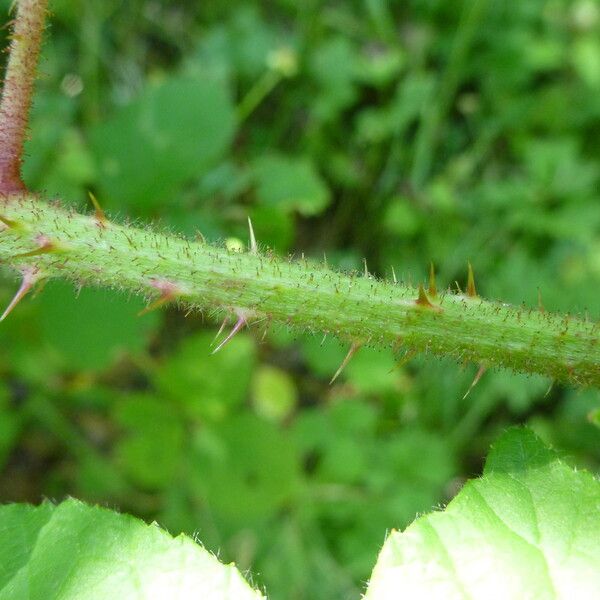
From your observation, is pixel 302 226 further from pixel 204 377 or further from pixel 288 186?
pixel 204 377

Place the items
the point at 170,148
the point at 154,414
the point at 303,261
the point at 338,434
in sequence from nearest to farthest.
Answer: the point at 303,261 → the point at 170,148 → the point at 154,414 → the point at 338,434

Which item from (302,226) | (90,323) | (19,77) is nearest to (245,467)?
(90,323)

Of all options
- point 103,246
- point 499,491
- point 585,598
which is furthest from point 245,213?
point 585,598

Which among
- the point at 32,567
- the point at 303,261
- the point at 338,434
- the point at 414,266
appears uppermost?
the point at 303,261

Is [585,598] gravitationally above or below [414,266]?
above

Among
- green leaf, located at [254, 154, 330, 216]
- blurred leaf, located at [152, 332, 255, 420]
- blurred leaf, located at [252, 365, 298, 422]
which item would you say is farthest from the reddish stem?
blurred leaf, located at [252, 365, 298, 422]

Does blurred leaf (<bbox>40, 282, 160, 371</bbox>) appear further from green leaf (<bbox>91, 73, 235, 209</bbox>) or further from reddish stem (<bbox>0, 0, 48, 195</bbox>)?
reddish stem (<bbox>0, 0, 48, 195</bbox>)

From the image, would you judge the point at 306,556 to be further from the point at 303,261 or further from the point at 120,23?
the point at 120,23
